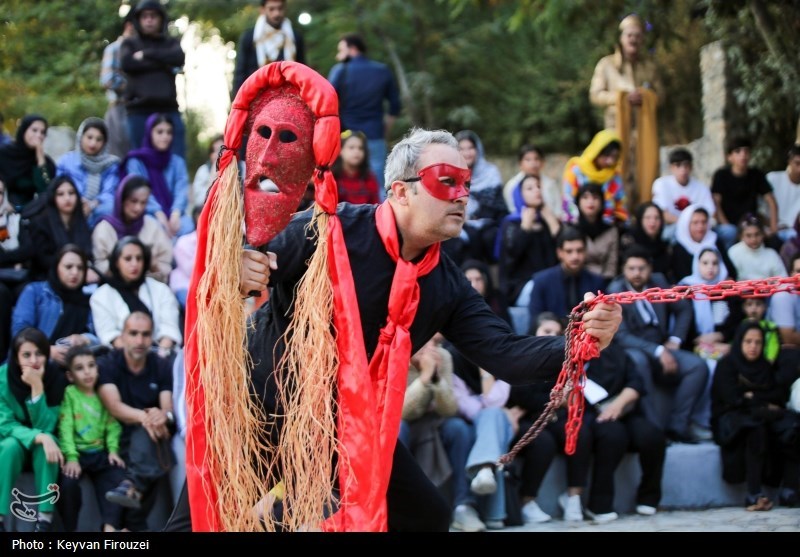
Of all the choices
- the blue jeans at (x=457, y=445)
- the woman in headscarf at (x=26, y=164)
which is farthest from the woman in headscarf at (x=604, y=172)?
the woman in headscarf at (x=26, y=164)

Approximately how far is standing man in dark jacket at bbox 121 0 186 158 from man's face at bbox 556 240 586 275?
12.3ft

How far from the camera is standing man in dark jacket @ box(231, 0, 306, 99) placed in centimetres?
1127

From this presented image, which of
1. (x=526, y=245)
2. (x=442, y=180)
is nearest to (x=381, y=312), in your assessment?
(x=442, y=180)

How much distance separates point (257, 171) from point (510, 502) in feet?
13.5

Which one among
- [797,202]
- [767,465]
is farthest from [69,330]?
[797,202]

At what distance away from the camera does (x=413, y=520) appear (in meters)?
5.26

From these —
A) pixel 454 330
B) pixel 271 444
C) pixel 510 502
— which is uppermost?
pixel 454 330

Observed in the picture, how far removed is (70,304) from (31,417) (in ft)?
4.13

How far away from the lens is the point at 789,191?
1162 centimetres

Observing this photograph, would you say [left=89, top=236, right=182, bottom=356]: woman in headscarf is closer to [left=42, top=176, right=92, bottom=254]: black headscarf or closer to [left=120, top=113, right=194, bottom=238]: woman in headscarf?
[left=42, top=176, right=92, bottom=254]: black headscarf

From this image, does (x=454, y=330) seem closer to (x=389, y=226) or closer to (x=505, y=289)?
(x=389, y=226)

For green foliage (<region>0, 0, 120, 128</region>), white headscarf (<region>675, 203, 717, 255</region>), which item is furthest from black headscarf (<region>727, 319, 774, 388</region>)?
green foliage (<region>0, 0, 120, 128</region>)

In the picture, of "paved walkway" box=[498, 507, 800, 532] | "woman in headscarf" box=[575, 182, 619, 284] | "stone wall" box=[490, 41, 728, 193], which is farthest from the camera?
"stone wall" box=[490, 41, 728, 193]
